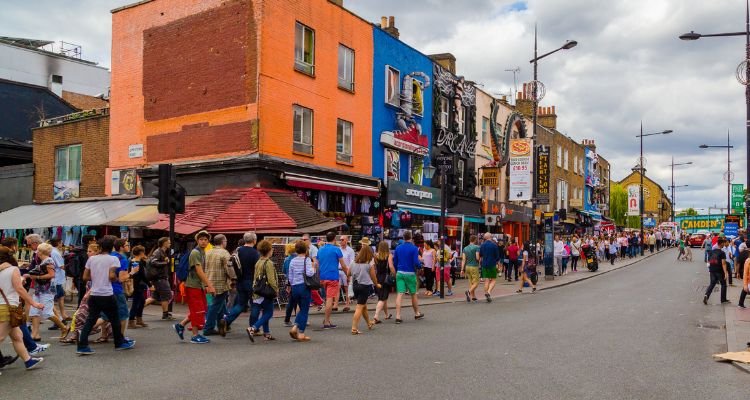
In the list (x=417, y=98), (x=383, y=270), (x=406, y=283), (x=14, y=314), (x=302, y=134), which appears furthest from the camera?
(x=417, y=98)

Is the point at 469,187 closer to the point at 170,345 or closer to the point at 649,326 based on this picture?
the point at 649,326

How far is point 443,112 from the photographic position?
1115 inches

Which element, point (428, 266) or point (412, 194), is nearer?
point (428, 266)

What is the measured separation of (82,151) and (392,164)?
1148 cm

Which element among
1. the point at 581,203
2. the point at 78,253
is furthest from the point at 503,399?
the point at 581,203

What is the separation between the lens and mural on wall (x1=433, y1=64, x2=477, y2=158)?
2755 cm

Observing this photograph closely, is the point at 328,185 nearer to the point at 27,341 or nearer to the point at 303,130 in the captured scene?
the point at 303,130

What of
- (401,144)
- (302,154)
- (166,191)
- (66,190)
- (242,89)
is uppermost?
(242,89)

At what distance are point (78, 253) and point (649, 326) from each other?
37.8 feet

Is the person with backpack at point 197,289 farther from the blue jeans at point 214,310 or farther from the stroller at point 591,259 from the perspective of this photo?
the stroller at point 591,259

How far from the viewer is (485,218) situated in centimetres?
3125

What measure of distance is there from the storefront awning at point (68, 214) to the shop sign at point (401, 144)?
352 inches

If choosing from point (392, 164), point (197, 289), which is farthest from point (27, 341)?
point (392, 164)

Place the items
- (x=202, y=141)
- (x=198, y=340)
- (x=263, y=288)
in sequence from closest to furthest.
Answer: (x=198, y=340)
(x=263, y=288)
(x=202, y=141)
